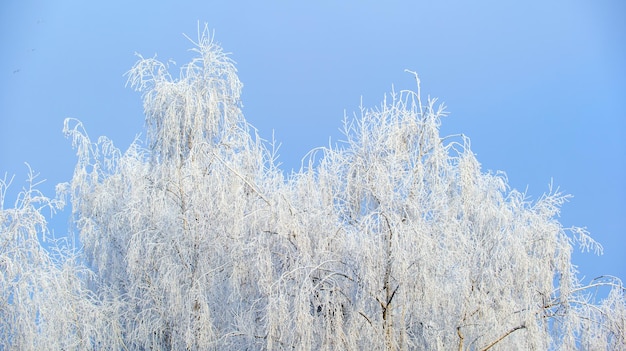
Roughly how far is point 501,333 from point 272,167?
2.98 meters

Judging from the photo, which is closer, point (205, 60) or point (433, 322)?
point (433, 322)

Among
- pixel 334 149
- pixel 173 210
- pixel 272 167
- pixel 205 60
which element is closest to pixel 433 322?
pixel 334 149

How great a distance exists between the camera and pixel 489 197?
797cm

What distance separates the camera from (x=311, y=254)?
255 inches

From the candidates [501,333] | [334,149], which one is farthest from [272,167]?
[501,333]

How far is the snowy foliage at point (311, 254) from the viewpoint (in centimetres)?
600

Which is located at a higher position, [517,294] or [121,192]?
[121,192]

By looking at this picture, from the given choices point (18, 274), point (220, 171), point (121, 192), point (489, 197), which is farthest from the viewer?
point (121, 192)

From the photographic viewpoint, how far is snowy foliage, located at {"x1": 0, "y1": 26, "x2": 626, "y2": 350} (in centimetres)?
600

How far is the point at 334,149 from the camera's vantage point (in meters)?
7.04

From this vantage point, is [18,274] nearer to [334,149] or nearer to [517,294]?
[334,149]

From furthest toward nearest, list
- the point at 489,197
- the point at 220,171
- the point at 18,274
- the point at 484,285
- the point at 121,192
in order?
the point at 121,192 < the point at 489,197 < the point at 220,171 < the point at 484,285 < the point at 18,274

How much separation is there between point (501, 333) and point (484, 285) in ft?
1.67

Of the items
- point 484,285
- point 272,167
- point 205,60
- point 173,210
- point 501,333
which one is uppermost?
point 205,60
